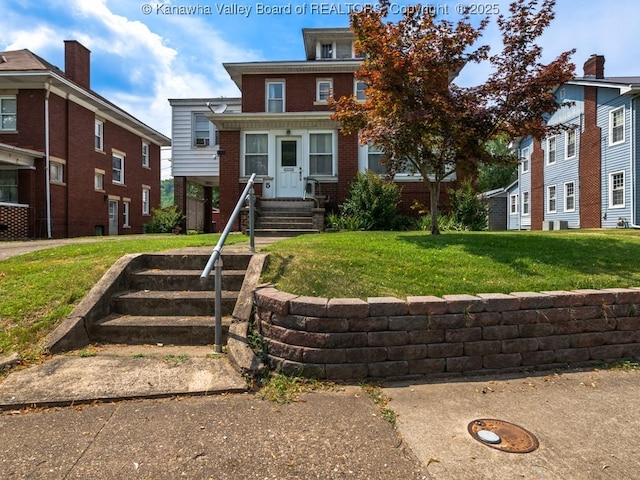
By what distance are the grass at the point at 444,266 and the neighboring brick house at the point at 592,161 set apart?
11352mm

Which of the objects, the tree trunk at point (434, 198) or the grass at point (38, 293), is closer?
the grass at point (38, 293)

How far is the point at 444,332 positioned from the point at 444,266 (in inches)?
60.9

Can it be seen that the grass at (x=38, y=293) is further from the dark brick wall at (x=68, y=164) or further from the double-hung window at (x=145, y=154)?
the double-hung window at (x=145, y=154)

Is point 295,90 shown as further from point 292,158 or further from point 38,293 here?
point 38,293

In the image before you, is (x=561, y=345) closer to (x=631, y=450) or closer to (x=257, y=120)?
(x=631, y=450)

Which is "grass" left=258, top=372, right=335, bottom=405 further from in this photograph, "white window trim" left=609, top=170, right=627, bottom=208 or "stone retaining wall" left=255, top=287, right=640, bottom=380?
"white window trim" left=609, top=170, right=627, bottom=208

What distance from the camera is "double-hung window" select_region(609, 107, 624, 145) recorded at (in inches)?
682

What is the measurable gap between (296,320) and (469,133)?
172 inches

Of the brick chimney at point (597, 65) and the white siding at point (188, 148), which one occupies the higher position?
the brick chimney at point (597, 65)

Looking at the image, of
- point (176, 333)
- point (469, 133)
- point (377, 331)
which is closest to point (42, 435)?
point (176, 333)

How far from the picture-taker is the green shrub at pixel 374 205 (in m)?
11.5

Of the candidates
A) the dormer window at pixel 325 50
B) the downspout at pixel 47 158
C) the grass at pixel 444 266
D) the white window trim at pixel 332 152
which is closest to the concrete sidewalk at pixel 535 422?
the grass at pixel 444 266

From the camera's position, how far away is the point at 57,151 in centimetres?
1678

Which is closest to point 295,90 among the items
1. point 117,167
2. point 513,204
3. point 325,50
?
point 325,50
